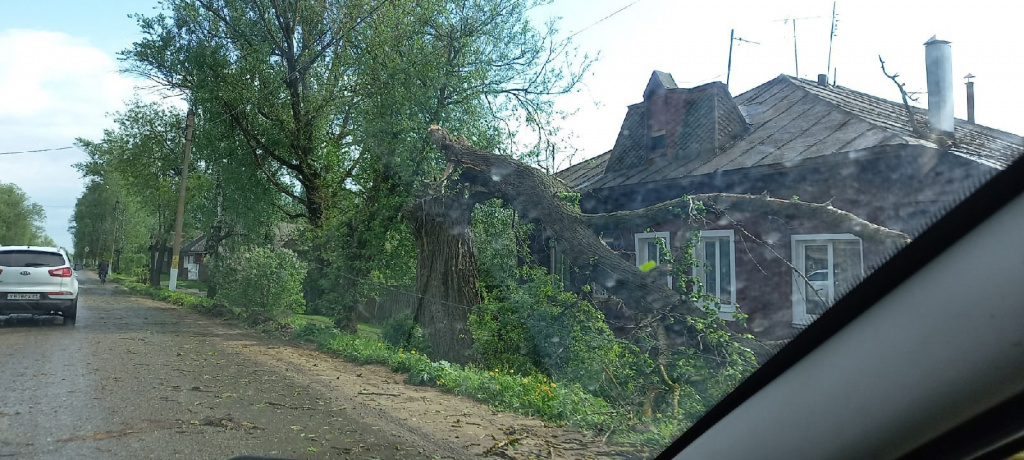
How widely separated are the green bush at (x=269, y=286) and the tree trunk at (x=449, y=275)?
599 centimetres

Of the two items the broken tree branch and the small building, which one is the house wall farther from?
the small building

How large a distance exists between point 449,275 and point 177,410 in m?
5.27

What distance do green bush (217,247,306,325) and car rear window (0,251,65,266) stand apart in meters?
3.90

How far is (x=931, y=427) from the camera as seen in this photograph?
1.73m

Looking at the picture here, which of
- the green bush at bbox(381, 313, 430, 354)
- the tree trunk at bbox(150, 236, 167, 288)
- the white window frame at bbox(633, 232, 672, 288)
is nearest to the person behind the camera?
the white window frame at bbox(633, 232, 672, 288)

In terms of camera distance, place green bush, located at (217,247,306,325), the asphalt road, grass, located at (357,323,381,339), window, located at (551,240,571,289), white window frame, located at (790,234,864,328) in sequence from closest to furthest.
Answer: white window frame, located at (790,234,864,328), the asphalt road, window, located at (551,240,571,289), grass, located at (357,323,381,339), green bush, located at (217,247,306,325)

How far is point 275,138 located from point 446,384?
13.0m

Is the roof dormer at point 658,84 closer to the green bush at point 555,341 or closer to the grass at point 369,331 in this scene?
the green bush at point 555,341

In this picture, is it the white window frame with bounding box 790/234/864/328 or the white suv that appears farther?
the white suv

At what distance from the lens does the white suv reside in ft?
48.4

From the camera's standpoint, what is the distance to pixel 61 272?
1533cm

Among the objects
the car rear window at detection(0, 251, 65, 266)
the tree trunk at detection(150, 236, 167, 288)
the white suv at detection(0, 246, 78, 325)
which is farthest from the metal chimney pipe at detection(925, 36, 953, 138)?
the tree trunk at detection(150, 236, 167, 288)

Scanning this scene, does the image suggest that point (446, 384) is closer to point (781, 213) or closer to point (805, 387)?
point (781, 213)

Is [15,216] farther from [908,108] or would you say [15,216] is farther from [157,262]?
[908,108]
